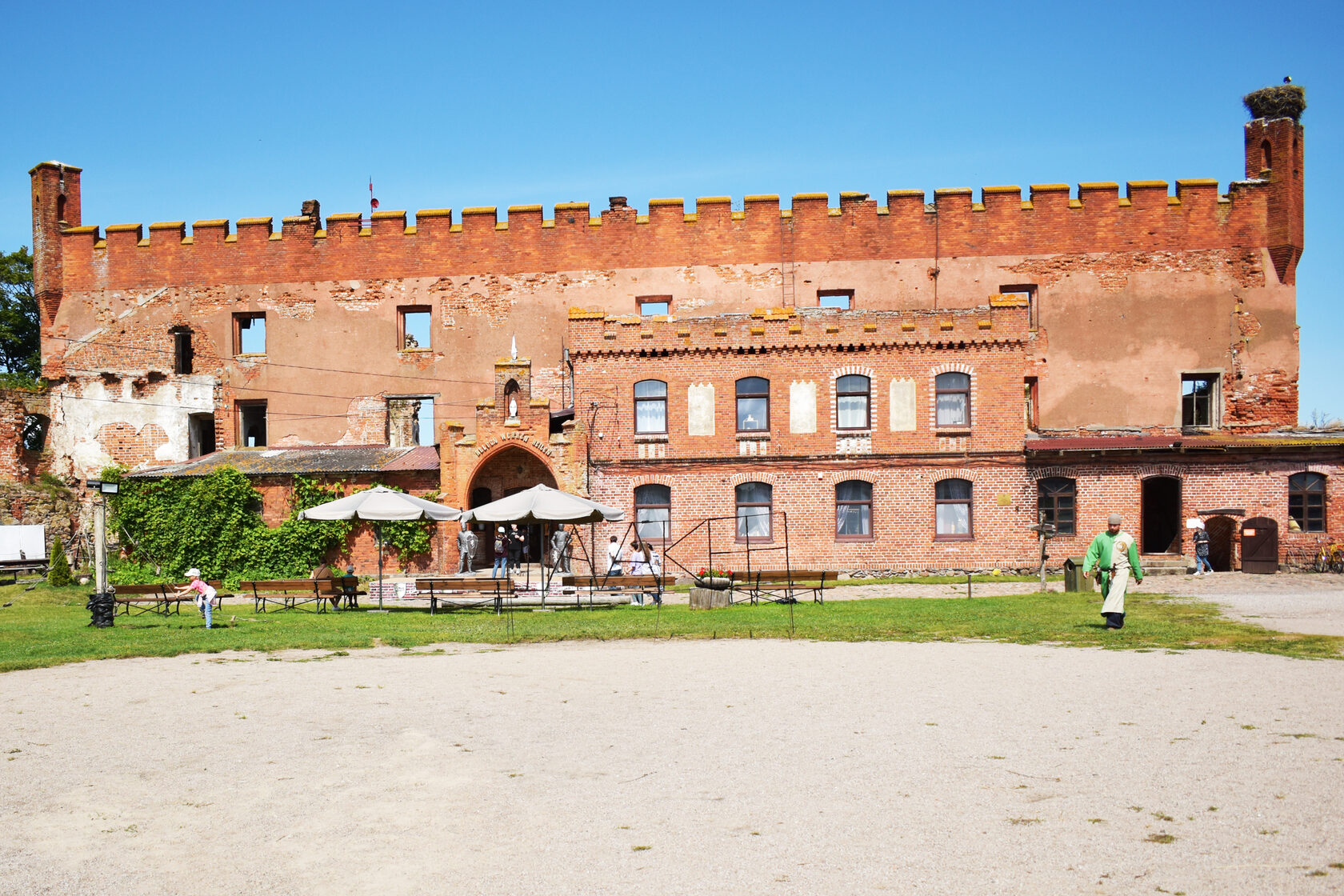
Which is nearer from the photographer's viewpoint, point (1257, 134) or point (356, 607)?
point (356, 607)

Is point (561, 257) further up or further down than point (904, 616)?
further up

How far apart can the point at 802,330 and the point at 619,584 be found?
1147 centimetres

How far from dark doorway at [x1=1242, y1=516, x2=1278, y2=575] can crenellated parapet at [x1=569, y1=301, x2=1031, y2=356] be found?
24.8ft

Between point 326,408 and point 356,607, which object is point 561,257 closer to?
point 326,408

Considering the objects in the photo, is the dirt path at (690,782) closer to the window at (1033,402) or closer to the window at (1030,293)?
the window at (1033,402)

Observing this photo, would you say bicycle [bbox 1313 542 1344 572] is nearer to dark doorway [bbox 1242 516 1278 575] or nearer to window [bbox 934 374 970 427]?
dark doorway [bbox 1242 516 1278 575]

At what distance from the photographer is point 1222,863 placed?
6262mm

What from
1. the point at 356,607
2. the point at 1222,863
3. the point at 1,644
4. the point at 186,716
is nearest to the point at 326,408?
the point at 356,607

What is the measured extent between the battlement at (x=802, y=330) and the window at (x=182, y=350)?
15792 mm

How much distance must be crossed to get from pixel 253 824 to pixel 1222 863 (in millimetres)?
5529

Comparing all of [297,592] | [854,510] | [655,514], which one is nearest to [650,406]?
[655,514]

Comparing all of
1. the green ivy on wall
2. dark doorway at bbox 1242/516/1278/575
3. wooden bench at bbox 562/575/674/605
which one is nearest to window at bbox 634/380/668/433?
the green ivy on wall

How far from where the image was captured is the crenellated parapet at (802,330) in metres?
31.6

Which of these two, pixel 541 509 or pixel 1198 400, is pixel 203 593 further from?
pixel 1198 400
